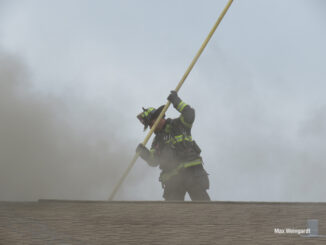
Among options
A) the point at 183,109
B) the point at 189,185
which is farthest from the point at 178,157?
the point at 183,109

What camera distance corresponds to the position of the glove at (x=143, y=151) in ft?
31.7

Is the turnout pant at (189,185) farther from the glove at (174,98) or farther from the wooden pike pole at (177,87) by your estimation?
the glove at (174,98)

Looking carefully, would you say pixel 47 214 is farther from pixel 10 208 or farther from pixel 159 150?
pixel 159 150

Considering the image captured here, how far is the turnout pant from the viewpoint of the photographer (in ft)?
30.2

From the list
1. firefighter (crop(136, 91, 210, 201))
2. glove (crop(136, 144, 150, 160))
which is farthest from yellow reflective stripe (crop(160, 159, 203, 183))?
glove (crop(136, 144, 150, 160))

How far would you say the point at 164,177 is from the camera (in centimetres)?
947

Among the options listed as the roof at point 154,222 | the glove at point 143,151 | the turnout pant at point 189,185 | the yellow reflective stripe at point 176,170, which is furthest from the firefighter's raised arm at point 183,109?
the roof at point 154,222

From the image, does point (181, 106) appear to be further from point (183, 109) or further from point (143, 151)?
point (143, 151)

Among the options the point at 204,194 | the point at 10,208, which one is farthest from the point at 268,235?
the point at 204,194

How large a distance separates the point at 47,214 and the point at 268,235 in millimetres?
2194

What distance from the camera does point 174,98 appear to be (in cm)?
928

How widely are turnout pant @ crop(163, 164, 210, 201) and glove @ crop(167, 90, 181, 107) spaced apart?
1.03 meters

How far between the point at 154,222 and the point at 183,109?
3.58 metres

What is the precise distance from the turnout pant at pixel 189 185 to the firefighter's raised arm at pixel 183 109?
2.38ft
